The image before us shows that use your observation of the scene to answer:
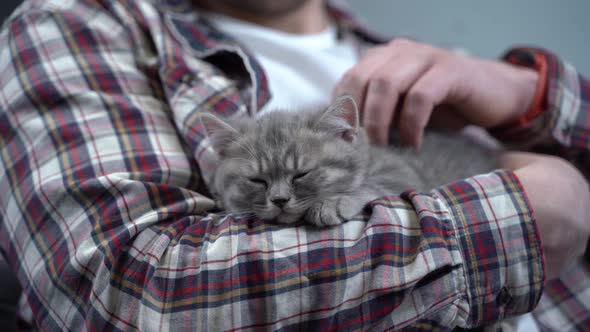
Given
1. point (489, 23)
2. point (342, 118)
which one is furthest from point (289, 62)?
point (489, 23)

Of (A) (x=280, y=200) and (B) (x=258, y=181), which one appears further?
(B) (x=258, y=181)

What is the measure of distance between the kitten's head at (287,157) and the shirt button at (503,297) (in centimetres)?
38

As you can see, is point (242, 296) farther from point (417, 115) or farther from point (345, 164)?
point (417, 115)

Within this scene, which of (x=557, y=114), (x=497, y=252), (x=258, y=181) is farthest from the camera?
(x=557, y=114)

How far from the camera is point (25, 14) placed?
955 mm

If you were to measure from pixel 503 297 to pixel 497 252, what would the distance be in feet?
0.33

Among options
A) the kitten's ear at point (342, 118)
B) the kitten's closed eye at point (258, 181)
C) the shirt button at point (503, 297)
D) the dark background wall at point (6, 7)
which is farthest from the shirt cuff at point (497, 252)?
the dark background wall at point (6, 7)

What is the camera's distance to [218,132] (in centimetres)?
93

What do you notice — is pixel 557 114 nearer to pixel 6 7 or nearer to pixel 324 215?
pixel 324 215

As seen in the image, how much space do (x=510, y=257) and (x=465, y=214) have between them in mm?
115

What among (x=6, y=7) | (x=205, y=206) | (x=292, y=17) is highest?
(x=6, y=7)

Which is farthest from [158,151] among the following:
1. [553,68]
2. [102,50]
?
[553,68]

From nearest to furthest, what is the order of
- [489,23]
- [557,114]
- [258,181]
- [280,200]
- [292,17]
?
1. [280,200]
2. [258,181]
3. [557,114]
4. [292,17]
5. [489,23]

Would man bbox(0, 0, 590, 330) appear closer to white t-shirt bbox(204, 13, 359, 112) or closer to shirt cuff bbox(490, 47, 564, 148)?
shirt cuff bbox(490, 47, 564, 148)
